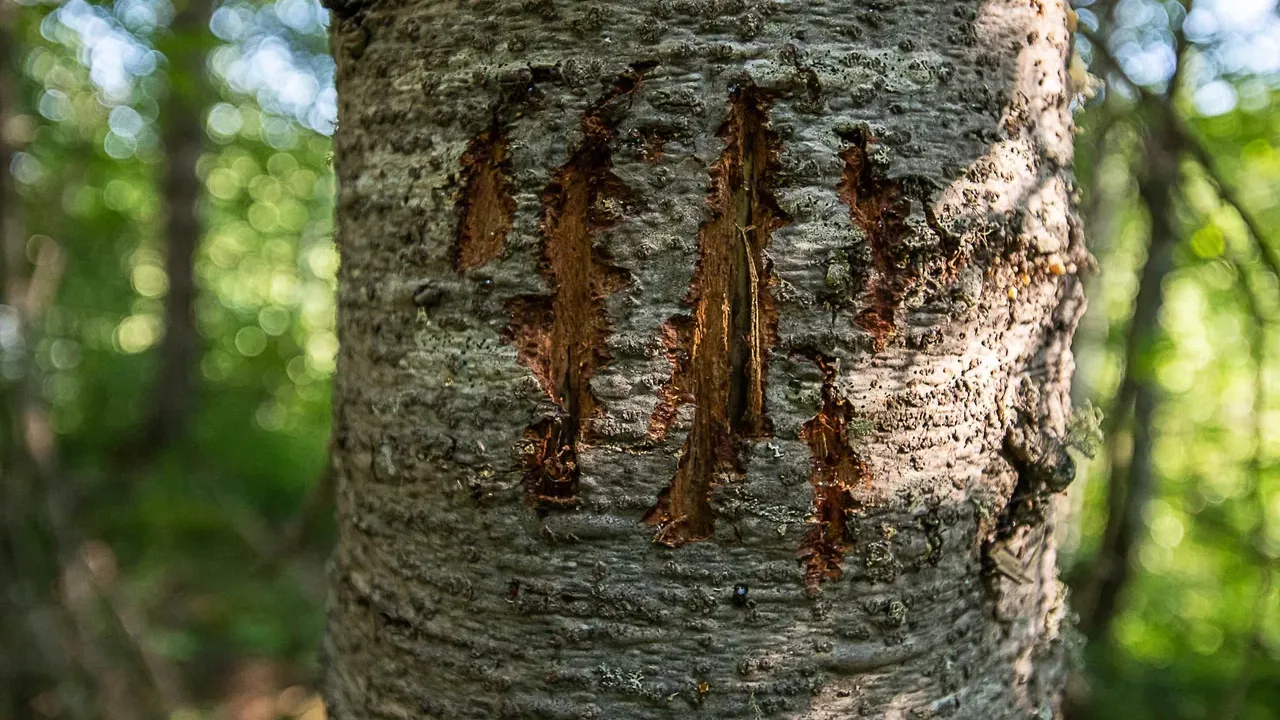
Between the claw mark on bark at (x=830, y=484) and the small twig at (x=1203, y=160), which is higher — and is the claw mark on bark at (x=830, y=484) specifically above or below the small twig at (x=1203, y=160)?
below

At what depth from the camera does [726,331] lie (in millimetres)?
792

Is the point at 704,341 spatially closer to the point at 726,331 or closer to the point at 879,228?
the point at 726,331

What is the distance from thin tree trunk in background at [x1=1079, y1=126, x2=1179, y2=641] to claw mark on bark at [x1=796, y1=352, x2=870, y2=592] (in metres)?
2.14

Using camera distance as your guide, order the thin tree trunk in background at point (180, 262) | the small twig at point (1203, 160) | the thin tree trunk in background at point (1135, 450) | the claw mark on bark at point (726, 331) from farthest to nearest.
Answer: the thin tree trunk in background at point (180, 262) < the thin tree trunk in background at point (1135, 450) < the small twig at point (1203, 160) < the claw mark on bark at point (726, 331)

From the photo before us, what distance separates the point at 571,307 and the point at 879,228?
13.6 inches

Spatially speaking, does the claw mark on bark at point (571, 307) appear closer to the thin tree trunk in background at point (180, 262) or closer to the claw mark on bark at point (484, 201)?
the claw mark on bark at point (484, 201)

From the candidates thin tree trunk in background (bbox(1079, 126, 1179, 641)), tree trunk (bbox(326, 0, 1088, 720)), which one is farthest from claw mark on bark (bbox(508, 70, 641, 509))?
thin tree trunk in background (bbox(1079, 126, 1179, 641))

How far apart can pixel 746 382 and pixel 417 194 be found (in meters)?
0.44

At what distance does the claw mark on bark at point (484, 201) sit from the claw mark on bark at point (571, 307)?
51 millimetres

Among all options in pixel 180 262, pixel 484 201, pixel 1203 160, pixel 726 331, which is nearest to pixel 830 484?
pixel 726 331

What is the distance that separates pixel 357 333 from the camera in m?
1.01

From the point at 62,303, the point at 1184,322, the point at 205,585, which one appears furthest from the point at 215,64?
the point at 1184,322

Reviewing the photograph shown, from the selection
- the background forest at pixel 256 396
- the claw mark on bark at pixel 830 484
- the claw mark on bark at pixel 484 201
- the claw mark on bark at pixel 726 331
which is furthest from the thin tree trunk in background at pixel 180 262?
the claw mark on bark at pixel 830 484

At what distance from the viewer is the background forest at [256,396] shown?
8.60 ft
